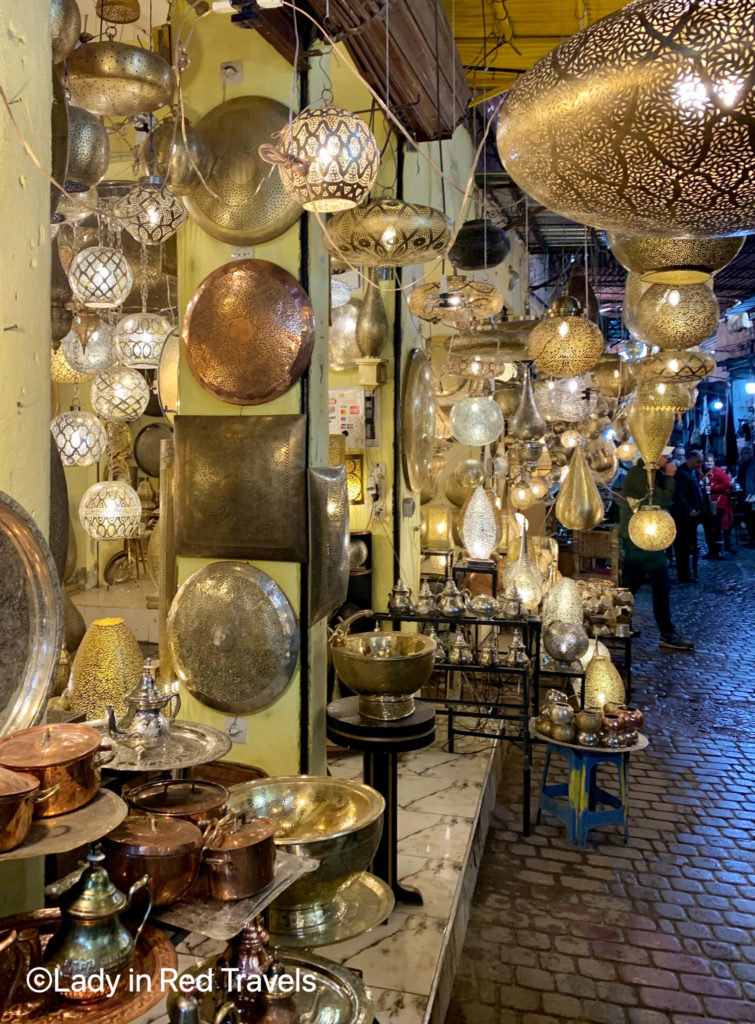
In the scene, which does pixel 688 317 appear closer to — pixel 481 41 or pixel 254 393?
pixel 254 393

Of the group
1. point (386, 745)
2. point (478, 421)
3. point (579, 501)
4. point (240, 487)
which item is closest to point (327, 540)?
point (240, 487)

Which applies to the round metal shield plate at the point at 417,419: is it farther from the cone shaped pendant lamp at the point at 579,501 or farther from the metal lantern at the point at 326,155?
the metal lantern at the point at 326,155

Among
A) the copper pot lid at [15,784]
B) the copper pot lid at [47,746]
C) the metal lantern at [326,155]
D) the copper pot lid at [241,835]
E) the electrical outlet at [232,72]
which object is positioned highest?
the electrical outlet at [232,72]

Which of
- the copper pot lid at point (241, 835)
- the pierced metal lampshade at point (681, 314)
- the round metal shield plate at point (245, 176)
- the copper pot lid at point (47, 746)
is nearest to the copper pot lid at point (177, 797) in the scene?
the copper pot lid at point (241, 835)

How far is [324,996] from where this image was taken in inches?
51.8

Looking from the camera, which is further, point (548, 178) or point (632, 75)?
point (548, 178)

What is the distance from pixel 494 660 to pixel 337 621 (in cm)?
98

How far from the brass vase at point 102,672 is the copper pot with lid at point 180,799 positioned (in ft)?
3.14

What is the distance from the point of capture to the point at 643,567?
7.57 metres

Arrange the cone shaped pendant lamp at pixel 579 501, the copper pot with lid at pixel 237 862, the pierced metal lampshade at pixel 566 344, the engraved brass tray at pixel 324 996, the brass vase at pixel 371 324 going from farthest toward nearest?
the cone shaped pendant lamp at pixel 579 501 < the brass vase at pixel 371 324 < the pierced metal lampshade at pixel 566 344 < the engraved brass tray at pixel 324 996 < the copper pot with lid at pixel 237 862

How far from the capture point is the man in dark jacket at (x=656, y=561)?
733cm

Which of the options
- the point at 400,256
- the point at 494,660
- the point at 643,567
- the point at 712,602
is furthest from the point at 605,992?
the point at 712,602

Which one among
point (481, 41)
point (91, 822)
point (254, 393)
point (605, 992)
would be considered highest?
point (481, 41)

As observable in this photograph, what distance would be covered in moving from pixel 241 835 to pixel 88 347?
2037 millimetres
